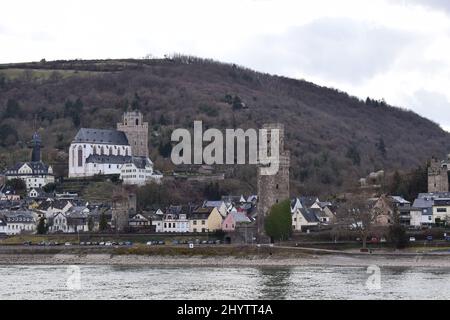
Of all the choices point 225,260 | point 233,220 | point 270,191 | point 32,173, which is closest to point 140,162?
point 32,173

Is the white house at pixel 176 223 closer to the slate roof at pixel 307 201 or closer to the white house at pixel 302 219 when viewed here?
the white house at pixel 302 219

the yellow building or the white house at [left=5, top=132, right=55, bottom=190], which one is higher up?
the white house at [left=5, top=132, right=55, bottom=190]

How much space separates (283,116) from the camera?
175 meters

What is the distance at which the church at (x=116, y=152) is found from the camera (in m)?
115

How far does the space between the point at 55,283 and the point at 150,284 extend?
15.5 feet

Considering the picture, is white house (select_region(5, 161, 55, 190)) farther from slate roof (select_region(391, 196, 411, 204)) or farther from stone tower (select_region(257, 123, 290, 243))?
slate roof (select_region(391, 196, 411, 204))

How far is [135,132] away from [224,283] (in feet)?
290

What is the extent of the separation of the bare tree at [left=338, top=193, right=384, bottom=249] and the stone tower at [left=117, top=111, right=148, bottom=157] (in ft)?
191

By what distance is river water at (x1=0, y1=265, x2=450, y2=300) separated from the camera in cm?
4331

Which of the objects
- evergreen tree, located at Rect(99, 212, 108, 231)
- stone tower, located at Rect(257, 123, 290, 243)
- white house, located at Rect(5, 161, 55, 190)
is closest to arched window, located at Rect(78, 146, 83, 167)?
white house, located at Rect(5, 161, 55, 190)

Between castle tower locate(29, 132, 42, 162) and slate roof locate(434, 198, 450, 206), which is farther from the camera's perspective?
castle tower locate(29, 132, 42, 162)

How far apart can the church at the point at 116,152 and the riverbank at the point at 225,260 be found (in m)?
36.9

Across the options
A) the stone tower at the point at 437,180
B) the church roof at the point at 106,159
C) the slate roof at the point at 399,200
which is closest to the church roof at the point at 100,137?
the church roof at the point at 106,159
